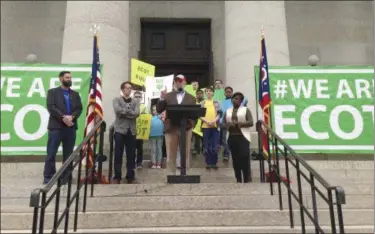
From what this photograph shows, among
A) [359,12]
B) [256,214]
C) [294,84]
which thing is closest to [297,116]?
[294,84]

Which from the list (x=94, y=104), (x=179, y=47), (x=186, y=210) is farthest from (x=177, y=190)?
(x=179, y=47)

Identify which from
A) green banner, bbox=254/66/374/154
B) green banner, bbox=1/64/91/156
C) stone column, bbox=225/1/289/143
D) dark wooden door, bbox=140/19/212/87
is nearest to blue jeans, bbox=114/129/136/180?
green banner, bbox=1/64/91/156

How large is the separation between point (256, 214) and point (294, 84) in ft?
16.5

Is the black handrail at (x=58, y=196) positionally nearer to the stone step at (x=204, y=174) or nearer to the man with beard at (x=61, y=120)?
the man with beard at (x=61, y=120)

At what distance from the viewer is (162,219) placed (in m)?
5.89

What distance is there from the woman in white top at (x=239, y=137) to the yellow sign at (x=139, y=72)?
2909mm

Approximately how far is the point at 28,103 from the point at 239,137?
463cm

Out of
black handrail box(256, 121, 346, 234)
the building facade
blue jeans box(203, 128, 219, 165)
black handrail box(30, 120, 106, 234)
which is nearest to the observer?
black handrail box(30, 120, 106, 234)

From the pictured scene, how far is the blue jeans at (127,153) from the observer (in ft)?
25.3

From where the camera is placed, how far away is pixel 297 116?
32.8 feet

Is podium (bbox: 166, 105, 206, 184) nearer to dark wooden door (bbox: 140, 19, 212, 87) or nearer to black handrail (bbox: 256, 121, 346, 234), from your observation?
black handrail (bbox: 256, 121, 346, 234)

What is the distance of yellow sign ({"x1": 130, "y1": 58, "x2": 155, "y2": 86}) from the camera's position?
10234 mm

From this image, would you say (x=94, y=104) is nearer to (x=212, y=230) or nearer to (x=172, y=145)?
(x=172, y=145)

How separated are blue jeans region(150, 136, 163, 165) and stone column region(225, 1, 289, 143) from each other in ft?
10.0
